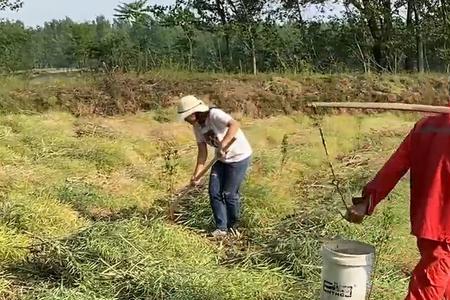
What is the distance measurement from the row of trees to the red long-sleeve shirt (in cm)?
1166

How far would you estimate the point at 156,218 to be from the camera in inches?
234

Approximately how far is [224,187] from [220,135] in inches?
19.1

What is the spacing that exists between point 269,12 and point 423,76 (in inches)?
160

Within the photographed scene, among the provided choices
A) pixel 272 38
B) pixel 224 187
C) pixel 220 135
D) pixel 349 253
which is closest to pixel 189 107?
pixel 220 135

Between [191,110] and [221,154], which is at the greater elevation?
[191,110]

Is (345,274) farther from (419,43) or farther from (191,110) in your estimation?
(419,43)

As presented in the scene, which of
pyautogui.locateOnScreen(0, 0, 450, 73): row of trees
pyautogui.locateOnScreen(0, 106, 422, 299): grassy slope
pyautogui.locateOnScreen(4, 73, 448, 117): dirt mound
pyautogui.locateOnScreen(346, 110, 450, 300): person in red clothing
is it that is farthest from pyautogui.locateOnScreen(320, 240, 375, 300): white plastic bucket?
pyautogui.locateOnScreen(0, 0, 450, 73): row of trees

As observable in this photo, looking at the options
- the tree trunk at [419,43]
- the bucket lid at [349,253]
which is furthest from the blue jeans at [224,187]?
the tree trunk at [419,43]

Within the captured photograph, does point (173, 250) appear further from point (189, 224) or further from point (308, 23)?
point (308, 23)

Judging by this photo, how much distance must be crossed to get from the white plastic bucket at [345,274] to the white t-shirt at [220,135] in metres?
2.23

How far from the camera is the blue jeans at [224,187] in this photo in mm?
6164

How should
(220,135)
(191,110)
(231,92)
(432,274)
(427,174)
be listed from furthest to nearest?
(231,92), (220,135), (191,110), (427,174), (432,274)

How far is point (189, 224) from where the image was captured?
21.2ft

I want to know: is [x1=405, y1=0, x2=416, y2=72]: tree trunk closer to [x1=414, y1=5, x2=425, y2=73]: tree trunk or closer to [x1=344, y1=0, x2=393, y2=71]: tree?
[x1=414, y1=5, x2=425, y2=73]: tree trunk
